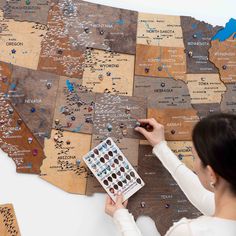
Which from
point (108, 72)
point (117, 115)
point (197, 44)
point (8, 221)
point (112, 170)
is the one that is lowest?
point (8, 221)

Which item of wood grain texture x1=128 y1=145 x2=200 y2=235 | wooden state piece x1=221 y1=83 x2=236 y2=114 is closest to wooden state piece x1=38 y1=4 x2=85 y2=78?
wood grain texture x1=128 y1=145 x2=200 y2=235

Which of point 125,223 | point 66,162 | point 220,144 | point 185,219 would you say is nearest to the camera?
point 220,144

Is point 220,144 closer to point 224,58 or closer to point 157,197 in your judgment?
point 157,197

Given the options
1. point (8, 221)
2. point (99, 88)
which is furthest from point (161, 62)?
point (8, 221)

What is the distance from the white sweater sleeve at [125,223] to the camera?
885mm

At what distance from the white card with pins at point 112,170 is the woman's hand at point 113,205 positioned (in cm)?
1

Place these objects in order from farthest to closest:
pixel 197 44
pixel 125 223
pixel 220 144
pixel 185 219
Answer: pixel 197 44 < pixel 125 223 < pixel 185 219 < pixel 220 144

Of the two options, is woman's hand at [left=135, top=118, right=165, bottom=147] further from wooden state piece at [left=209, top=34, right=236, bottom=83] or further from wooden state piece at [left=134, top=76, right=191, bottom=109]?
wooden state piece at [left=209, top=34, right=236, bottom=83]

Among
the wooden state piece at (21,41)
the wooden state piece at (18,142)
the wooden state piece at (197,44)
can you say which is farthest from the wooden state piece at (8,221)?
the wooden state piece at (197,44)

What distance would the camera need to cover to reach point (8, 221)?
0.97 metres

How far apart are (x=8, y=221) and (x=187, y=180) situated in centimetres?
45

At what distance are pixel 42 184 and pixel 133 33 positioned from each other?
466 millimetres

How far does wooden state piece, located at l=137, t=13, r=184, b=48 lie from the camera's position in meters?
1.09

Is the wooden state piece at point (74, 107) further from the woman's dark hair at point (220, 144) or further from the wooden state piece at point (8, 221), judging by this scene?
the woman's dark hair at point (220, 144)
